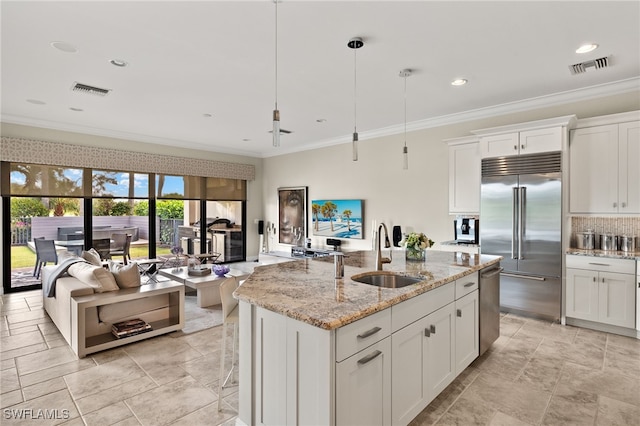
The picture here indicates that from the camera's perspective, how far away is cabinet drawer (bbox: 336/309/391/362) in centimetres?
157

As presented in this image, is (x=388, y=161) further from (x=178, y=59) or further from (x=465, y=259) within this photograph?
(x=178, y=59)

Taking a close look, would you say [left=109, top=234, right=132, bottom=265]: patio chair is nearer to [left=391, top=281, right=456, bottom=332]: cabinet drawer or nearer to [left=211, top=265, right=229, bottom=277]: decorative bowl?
[left=211, top=265, right=229, bottom=277]: decorative bowl

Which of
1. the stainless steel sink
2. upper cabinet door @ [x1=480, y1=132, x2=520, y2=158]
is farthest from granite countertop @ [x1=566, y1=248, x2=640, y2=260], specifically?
the stainless steel sink

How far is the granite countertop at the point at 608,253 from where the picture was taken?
362 cm

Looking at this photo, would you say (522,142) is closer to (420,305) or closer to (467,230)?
(467,230)

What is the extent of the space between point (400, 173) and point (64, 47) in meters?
4.72

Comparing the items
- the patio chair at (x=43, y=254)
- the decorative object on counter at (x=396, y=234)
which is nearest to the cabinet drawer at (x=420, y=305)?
the decorative object on counter at (x=396, y=234)

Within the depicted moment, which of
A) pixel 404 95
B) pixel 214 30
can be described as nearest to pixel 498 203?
pixel 404 95

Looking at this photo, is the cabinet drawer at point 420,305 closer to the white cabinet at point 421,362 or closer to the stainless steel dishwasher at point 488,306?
the white cabinet at point 421,362

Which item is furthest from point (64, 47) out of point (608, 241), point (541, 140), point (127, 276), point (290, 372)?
point (608, 241)

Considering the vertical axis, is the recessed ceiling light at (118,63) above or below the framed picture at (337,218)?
above

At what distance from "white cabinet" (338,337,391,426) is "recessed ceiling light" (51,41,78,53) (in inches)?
135

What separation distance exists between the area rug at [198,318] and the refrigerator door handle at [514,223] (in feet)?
12.3

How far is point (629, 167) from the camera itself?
12.3 feet
